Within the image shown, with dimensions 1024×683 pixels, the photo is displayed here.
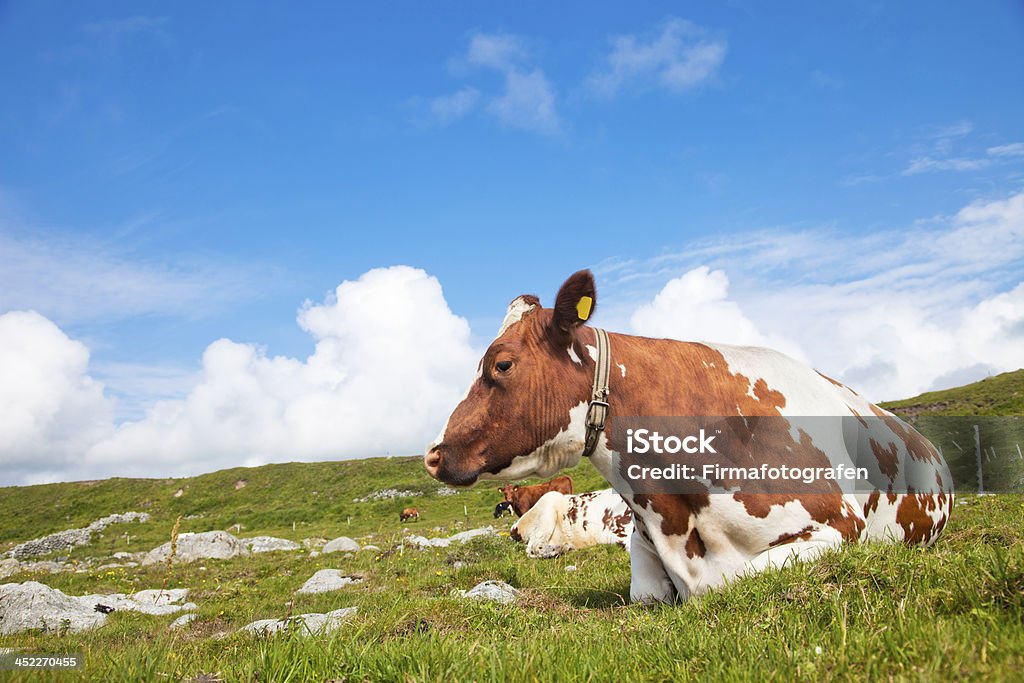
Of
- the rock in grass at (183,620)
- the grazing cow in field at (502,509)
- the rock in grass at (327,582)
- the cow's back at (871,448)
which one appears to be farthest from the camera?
the grazing cow in field at (502,509)

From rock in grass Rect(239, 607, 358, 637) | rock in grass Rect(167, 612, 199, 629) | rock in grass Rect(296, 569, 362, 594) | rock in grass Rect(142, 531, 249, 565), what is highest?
rock in grass Rect(239, 607, 358, 637)

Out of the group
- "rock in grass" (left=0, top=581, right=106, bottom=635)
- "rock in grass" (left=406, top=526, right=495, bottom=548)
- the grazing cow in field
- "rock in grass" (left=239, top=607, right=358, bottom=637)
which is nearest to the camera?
"rock in grass" (left=239, top=607, right=358, bottom=637)

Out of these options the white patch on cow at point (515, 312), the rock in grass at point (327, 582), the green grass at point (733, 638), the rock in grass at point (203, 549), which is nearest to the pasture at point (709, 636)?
the green grass at point (733, 638)

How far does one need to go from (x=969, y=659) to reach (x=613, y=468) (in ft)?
9.92

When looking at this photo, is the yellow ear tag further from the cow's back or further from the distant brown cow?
the distant brown cow

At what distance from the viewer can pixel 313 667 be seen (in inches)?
136

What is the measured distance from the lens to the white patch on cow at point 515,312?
5.61 m

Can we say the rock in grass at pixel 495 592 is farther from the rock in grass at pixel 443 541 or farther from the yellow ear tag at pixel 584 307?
the rock in grass at pixel 443 541

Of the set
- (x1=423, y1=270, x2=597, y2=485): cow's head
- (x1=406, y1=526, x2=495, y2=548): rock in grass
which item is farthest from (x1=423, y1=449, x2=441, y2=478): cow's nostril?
(x1=406, y1=526, x2=495, y2=548): rock in grass

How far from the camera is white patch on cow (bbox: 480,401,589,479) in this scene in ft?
17.4

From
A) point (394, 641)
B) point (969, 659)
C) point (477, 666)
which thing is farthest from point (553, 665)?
point (969, 659)

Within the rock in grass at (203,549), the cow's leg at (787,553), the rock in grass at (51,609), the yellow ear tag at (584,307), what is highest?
A: the yellow ear tag at (584,307)

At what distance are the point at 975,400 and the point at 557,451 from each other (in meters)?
80.2

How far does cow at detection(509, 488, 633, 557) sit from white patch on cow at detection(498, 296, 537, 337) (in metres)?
10.5
